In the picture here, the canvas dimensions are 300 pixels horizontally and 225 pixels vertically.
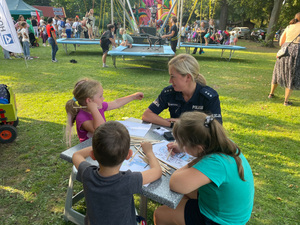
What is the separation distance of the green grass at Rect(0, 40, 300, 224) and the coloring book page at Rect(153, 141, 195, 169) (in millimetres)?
1037

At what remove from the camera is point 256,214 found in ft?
8.29

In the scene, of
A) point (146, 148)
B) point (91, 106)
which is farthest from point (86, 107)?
point (146, 148)

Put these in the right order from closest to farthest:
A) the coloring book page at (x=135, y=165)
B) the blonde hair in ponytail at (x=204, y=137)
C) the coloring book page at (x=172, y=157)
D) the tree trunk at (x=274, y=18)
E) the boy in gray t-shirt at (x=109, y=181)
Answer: the boy in gray t-shirt at (x=109, y=181), the blonde hair in ponytail at (x=204, y=137), the coloring book page at (x=135, y=165), the coloring book page at (x=172, y=157), the tree trunk at (x=274, y=18)

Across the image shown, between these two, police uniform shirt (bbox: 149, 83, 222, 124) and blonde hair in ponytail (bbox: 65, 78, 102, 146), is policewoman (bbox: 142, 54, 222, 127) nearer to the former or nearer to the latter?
police uniform shirt (bbox: 149, 83, 222, 124)

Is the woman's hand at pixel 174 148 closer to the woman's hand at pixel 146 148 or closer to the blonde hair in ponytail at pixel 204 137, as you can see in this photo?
the woman's hand at pixel 146 148

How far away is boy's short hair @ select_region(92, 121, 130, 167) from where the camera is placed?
1.23 metres

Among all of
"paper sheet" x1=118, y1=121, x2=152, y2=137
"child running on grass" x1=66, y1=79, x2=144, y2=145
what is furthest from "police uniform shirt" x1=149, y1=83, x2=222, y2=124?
"child running on grass" x1=66, y1=79, x2=144, y2=145

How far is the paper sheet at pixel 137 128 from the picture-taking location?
2082 mm

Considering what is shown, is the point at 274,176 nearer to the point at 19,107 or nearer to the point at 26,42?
the point at 19,107

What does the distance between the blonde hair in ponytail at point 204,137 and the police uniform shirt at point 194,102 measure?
2.66 ft

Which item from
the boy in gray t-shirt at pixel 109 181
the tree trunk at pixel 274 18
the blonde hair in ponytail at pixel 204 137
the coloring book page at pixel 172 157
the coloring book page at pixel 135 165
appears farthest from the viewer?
the tree trunk at pixel 274 18

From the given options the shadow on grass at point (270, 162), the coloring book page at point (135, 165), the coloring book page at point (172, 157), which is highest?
the coloring book page at point (135, 165)

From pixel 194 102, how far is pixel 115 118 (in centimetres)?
254

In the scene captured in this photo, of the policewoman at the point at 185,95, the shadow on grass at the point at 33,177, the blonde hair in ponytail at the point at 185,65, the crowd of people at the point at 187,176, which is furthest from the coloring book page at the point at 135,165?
the shadow on grass at the point at 33,177
